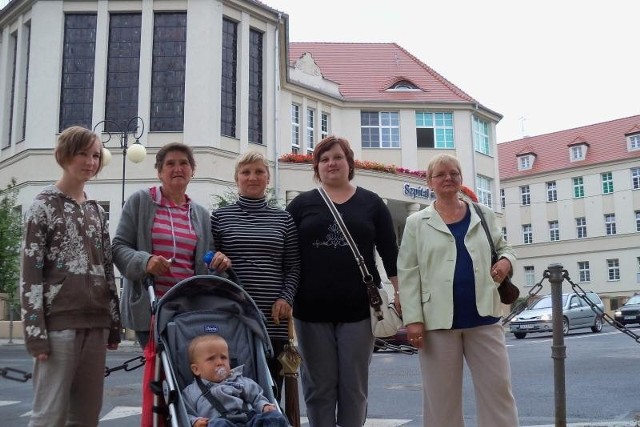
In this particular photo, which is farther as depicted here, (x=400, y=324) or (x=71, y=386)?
(x=400, y=324)

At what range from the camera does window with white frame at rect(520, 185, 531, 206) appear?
63781 millimetres

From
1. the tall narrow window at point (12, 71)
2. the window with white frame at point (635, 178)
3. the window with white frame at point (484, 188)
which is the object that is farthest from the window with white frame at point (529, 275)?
the tall narrow window at point (12, 71)

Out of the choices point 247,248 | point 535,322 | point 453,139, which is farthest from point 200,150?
point 247,248

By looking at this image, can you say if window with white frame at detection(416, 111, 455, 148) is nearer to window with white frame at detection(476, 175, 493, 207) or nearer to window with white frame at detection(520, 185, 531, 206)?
window with white frame at detection(476, 175, 493, 207)

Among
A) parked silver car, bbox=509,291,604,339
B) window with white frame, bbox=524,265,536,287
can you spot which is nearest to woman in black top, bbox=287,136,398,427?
parked silver car, bbox=509,291,604,339

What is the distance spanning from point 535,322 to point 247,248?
21289 mm

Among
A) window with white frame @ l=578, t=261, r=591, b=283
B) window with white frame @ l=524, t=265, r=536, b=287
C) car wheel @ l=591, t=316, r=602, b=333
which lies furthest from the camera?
window with white frame @ l=524, t=265, r=536, b=287

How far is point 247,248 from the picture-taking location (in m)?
4.70

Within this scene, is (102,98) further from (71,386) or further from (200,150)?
(71,386)

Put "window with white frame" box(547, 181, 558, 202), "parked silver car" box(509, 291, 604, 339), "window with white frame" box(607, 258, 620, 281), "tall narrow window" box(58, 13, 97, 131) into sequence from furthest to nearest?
"window with white frame" box(547, 181, 558, 202) → "window with white frame" box(607, 258, 620, 281) → "tall narrow window" box(58, 13, 97, 131) → "parked silver car" box(509, 291, 604, 339)

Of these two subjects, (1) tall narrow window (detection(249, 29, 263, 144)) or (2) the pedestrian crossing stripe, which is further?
(1) tall narrow window (detection(249, 29, 263, 144))

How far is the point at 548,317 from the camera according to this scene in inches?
955

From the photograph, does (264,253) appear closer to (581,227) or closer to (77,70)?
(77,70)

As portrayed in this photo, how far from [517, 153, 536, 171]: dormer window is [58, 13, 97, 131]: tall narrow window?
152 ft
